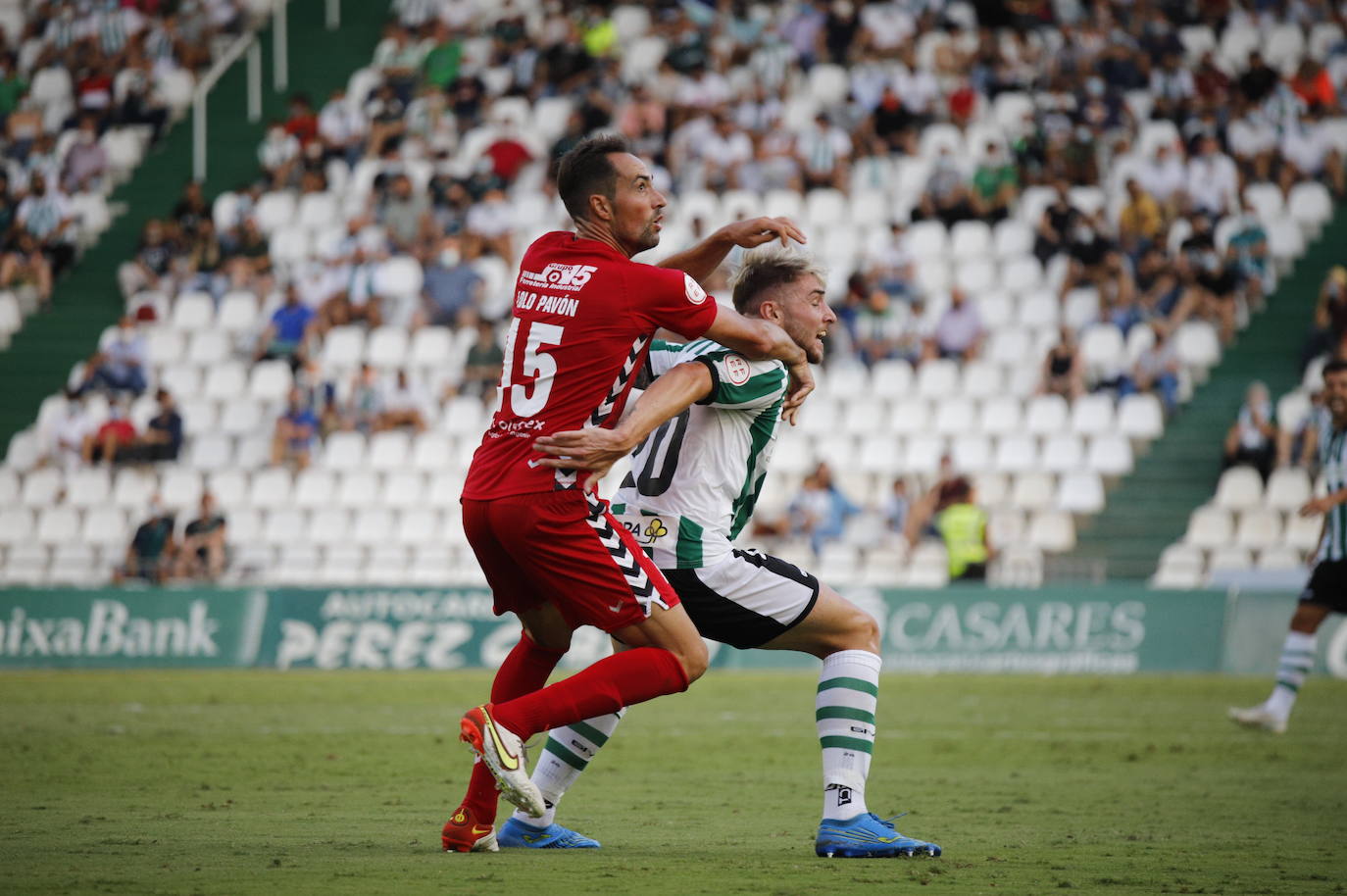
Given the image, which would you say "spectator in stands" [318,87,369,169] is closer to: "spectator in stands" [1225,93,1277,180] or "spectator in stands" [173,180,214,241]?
"spectator in stands" [173,180,214,241]

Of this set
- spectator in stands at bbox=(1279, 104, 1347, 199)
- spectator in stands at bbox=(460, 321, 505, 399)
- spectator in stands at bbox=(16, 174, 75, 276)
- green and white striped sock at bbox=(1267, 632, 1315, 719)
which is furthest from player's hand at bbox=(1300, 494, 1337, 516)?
spectator in stands at bbox=(16, 174, 75, 276)

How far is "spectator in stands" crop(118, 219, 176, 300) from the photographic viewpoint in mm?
26188

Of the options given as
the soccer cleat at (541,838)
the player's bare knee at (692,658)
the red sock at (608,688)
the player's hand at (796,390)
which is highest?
the player's hand at (796,390)

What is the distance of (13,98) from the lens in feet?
95.7

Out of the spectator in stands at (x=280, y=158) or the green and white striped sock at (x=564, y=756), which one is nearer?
the green and white striped sock at (x=564, y=756)

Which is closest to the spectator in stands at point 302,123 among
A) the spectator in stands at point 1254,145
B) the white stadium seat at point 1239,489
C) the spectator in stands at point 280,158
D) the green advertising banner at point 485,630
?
the spectator in stands at point 280,158

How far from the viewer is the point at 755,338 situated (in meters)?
6.10

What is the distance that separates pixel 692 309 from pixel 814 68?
20942 mm

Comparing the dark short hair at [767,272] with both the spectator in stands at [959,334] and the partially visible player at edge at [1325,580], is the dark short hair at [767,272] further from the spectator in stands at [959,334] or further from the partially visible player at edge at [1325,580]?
the spectator in stands at [959,334]

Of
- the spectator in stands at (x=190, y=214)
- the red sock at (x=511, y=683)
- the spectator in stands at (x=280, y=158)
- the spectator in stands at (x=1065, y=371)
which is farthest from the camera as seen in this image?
the spectator in stands at (x=280, y=158)

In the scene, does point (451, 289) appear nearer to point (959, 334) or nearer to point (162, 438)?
point (162, 438)

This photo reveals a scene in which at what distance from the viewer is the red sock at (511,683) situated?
646 cm

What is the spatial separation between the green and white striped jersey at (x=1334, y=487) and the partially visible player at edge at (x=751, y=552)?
7377mm

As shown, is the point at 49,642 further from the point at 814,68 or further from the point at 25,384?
the point at 814,68
